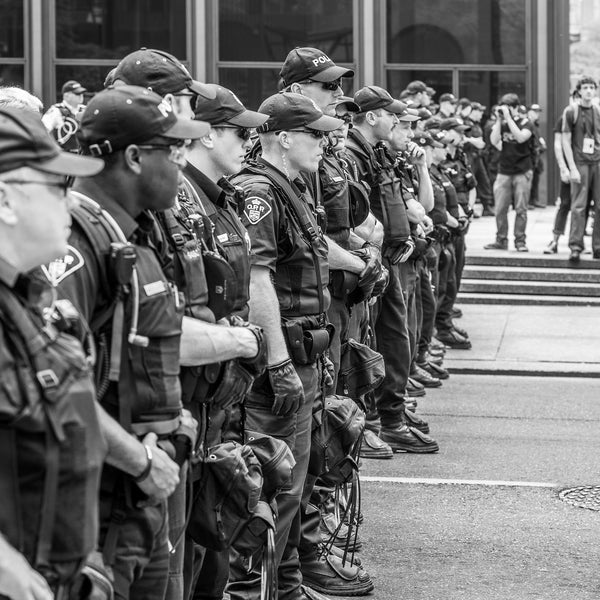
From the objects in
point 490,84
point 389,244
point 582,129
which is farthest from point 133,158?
point 490,84

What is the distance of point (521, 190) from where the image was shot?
18.7 metres

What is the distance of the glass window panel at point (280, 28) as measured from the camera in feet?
80.0

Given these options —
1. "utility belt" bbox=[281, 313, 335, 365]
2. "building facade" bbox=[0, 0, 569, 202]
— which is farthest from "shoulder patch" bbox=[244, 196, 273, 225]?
"building facade" bbox=[0, 0, 569, 202]

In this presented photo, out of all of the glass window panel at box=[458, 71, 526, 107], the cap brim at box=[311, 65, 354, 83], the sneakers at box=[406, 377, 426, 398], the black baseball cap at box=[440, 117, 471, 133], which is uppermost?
the glass window panel at box=[458, 71, 526, 107]

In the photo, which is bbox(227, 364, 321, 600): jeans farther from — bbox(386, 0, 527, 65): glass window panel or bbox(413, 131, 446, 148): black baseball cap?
bbox(386, 0, 527, 65): glass window panel

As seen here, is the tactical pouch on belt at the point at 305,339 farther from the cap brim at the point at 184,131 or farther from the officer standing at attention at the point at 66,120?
the cap brim at the point at 184,131

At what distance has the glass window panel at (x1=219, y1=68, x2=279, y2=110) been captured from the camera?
24516 millimetres

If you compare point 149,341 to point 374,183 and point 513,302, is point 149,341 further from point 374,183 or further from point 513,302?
point 513,302

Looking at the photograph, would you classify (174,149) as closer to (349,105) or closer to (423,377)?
(349,105)

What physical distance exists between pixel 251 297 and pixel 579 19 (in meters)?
21.4

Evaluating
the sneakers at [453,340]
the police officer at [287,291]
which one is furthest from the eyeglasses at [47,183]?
the sneakers at [453,340]

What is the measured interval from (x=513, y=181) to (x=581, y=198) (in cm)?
165

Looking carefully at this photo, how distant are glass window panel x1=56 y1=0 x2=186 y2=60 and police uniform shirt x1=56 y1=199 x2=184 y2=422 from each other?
21.0 metres

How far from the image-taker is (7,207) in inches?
112
